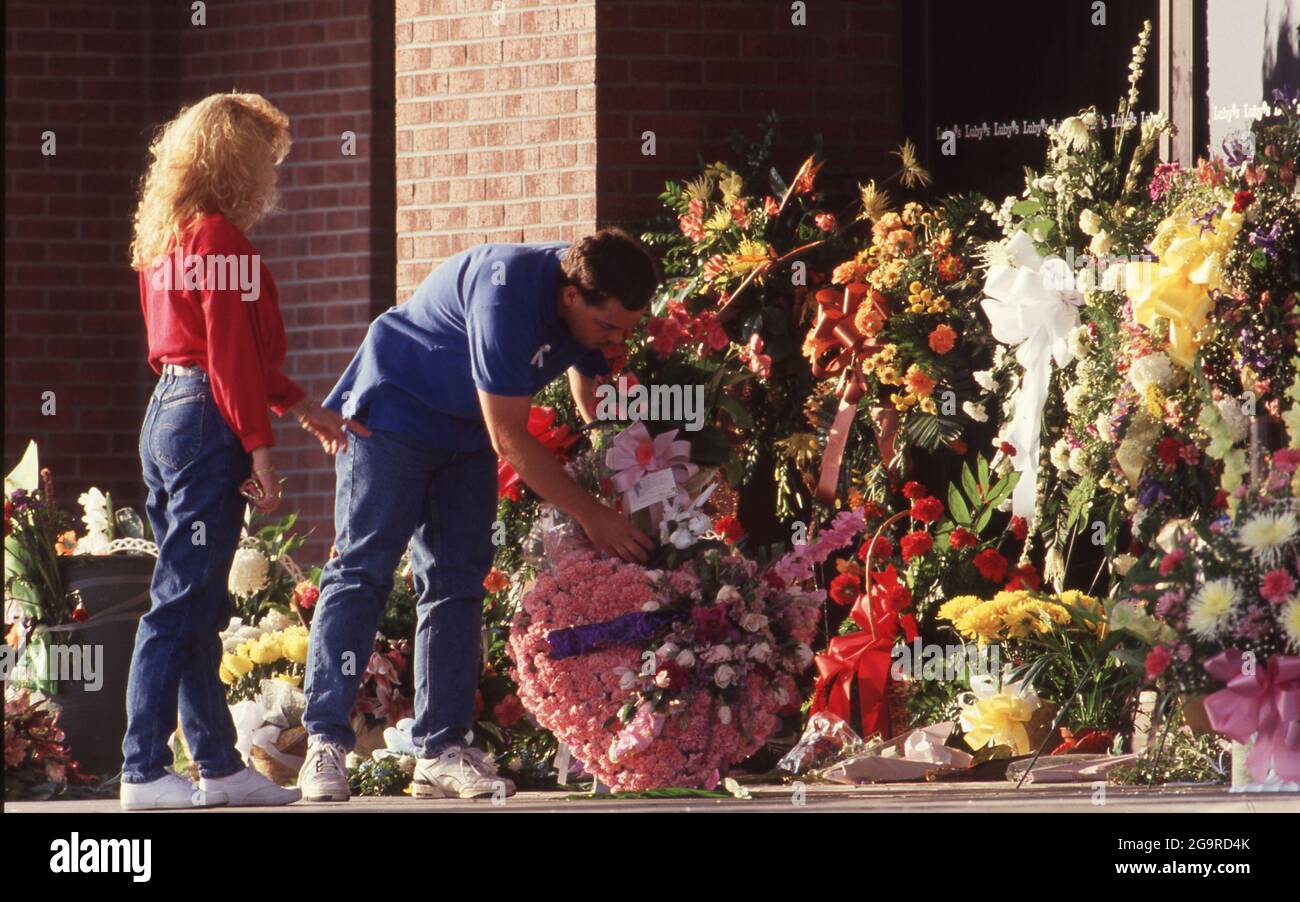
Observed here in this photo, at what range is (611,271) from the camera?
562cm

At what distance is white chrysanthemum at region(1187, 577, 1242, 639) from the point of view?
17.3ft

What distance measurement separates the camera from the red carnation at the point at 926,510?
673 cm

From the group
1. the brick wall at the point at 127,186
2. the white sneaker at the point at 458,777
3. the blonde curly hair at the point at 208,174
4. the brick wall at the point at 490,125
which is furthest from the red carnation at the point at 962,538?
the brick wall at the point at 127,186

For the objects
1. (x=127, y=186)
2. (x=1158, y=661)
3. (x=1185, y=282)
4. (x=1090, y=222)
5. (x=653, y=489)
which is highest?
(x=127, y=186)

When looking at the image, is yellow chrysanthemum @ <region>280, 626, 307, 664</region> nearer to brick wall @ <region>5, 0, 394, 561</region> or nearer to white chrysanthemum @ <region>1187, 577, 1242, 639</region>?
brick wall @ <region>5, 0, 394, 561</region>

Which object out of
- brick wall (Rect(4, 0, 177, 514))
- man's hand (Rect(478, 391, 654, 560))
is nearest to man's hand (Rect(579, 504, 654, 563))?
man's hand (Rect(478, 391, 654, 560))

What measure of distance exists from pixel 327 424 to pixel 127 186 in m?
3.87

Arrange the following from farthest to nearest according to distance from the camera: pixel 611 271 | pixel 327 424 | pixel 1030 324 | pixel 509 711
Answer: pixel 509 711, pixel 1030 324, pixel 327 424, pixel 611 271

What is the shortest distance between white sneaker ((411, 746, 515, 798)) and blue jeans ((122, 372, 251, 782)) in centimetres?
58

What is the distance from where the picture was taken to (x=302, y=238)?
886 centimetres

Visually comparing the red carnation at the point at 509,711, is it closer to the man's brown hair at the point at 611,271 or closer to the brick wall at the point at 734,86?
the man's brown hair at the point at 611,271
